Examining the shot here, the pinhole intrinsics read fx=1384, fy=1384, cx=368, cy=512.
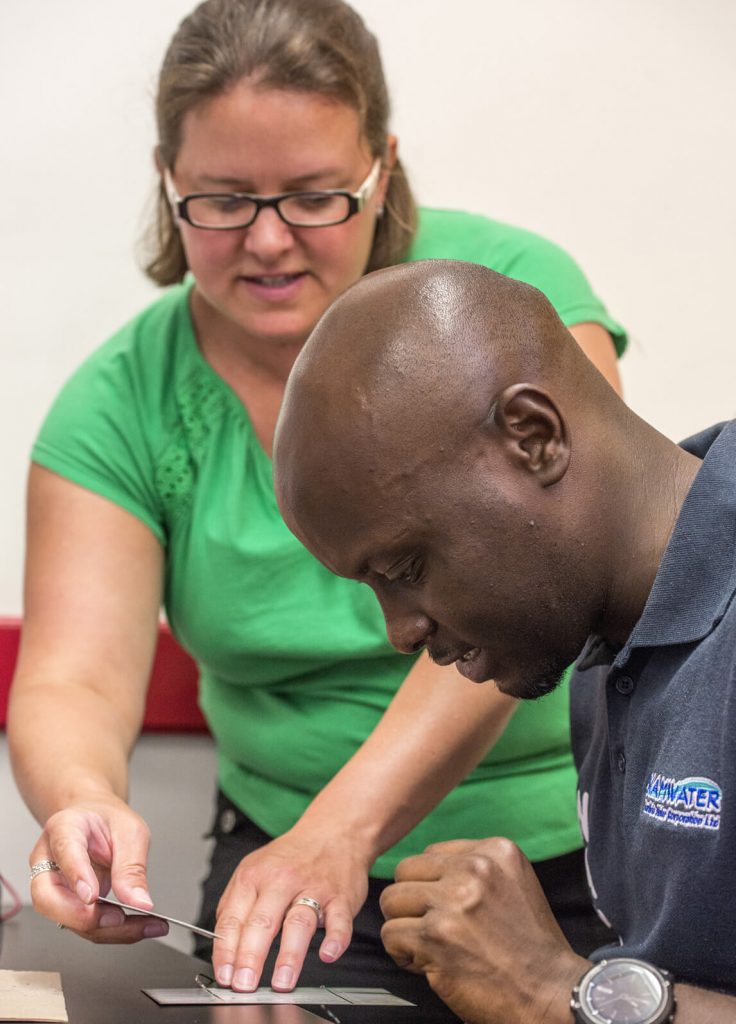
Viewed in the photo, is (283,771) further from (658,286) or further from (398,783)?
(658,286)

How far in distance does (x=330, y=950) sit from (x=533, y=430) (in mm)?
508

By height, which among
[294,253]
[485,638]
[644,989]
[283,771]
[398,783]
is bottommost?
[283,771]

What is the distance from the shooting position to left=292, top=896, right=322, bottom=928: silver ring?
4.17ft

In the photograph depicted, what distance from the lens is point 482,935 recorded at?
3.73 ft

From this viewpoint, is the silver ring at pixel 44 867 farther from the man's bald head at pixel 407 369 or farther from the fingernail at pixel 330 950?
the man's bald head at pixel 407 369

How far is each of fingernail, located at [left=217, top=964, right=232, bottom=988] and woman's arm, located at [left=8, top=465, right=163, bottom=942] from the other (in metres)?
0.23

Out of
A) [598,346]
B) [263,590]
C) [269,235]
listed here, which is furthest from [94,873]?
[598,346]

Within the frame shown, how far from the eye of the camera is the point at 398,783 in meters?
1.44

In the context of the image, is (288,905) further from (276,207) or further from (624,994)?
(276,207)

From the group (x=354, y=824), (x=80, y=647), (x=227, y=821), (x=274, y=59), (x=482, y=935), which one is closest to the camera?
(x=482, y=935)

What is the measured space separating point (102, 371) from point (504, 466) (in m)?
0.88

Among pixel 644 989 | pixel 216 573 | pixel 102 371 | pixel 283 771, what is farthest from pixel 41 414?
pixel 644 989

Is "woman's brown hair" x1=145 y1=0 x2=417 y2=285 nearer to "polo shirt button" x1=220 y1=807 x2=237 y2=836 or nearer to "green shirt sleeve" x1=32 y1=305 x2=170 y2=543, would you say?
"green shirt sleeve" x1=32 y1=305 x2=170 y2=543

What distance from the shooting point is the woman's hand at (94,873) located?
50.4 inches
